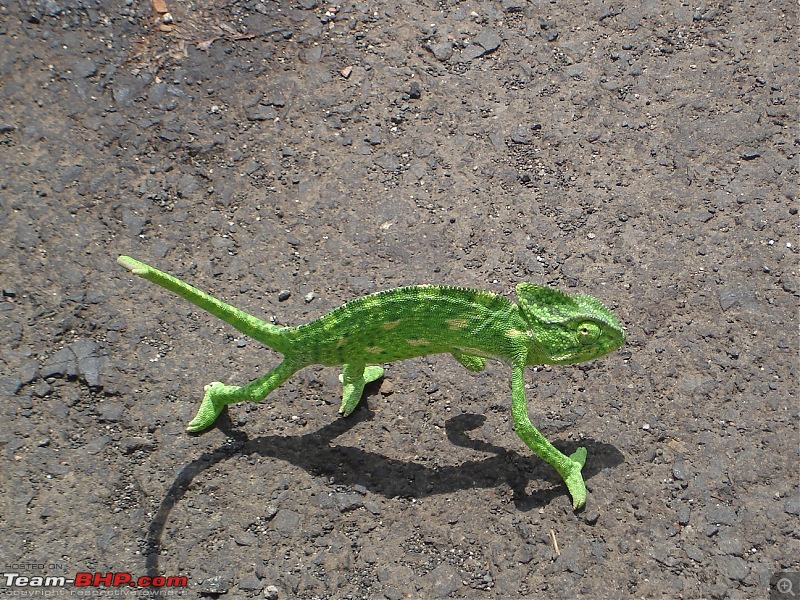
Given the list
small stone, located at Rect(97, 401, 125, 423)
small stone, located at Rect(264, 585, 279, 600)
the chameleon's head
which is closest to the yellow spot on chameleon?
the chameleon's head

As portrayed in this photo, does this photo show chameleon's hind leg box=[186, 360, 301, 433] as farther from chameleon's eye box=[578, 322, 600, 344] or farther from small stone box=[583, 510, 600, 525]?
small stone box=[583, 510, 600, 525]

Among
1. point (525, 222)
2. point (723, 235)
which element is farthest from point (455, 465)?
point (723, 235)

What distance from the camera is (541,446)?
11.9 feet

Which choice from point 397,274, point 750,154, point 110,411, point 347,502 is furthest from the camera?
point 750,154

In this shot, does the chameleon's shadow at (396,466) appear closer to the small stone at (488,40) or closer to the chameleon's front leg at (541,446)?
the chameleon's front leg at (541,446)

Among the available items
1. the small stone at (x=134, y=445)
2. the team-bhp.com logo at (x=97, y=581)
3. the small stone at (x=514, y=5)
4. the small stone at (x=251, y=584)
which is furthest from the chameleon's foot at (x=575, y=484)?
the small stone at (x=514, y=5)

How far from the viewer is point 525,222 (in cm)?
498

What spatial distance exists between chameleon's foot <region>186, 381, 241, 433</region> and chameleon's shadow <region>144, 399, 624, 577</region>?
0.10 meters

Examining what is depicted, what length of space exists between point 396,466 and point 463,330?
33.5 inches

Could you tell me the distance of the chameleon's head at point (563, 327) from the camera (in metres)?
3.53

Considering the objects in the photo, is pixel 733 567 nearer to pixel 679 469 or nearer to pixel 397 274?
pixel 679 469

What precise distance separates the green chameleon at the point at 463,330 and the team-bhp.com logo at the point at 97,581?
1123 millimetres

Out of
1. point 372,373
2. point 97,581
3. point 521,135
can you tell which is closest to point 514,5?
point 521,135

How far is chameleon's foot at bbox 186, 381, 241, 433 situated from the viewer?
400cm
